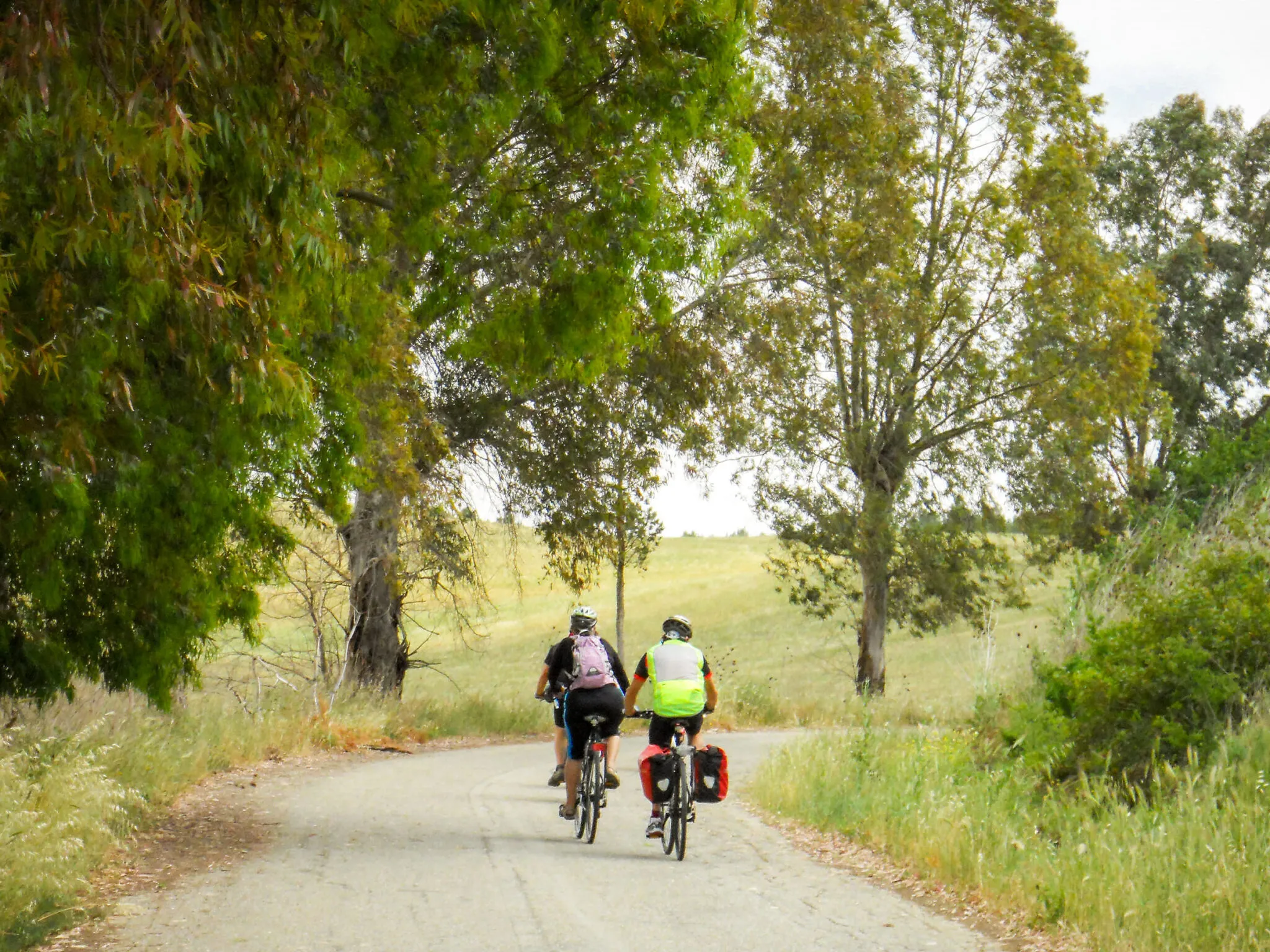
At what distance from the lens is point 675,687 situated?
10.8 meters

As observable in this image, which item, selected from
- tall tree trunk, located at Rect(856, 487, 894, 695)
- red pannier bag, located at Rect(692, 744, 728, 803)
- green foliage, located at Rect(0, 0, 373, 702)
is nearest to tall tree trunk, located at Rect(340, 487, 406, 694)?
tall tree trunk, located at Rect(856, 487, 894, 695)

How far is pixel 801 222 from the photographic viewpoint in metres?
22.4

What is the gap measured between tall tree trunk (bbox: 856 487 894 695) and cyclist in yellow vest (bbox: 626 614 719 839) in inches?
747

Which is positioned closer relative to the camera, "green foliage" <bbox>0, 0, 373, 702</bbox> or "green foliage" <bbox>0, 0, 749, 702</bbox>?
"green foliage" <bbox>0, 0, 373, 702</bbox>

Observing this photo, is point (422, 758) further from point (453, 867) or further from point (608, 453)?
point (453, 867)

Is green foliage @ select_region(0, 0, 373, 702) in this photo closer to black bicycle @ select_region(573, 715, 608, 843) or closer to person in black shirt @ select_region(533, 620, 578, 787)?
person in black shirt @ select_region(533, 620, 578, 787)

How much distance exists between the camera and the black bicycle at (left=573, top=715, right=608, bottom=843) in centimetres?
1119

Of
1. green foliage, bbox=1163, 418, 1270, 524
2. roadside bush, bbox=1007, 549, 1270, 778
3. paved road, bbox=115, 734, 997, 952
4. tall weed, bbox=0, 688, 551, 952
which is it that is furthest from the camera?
green foliage, bbox=1163, 418, 1270, 524

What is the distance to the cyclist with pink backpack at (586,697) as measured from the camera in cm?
1135

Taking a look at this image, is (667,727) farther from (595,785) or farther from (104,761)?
(104,761)

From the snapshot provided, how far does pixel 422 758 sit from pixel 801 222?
1037cm

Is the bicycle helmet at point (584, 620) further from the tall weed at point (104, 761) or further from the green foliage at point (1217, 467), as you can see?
the green foliage at point (1217, 467)

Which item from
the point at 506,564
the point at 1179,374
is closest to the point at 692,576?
the point at 1179,374

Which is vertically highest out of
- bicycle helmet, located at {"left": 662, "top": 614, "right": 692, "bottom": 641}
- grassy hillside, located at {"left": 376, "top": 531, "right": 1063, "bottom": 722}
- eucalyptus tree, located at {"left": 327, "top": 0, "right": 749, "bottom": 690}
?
eucalyptus tree, located at {"left": 327, "top": 0, "right": 749, "bottom": 690}
